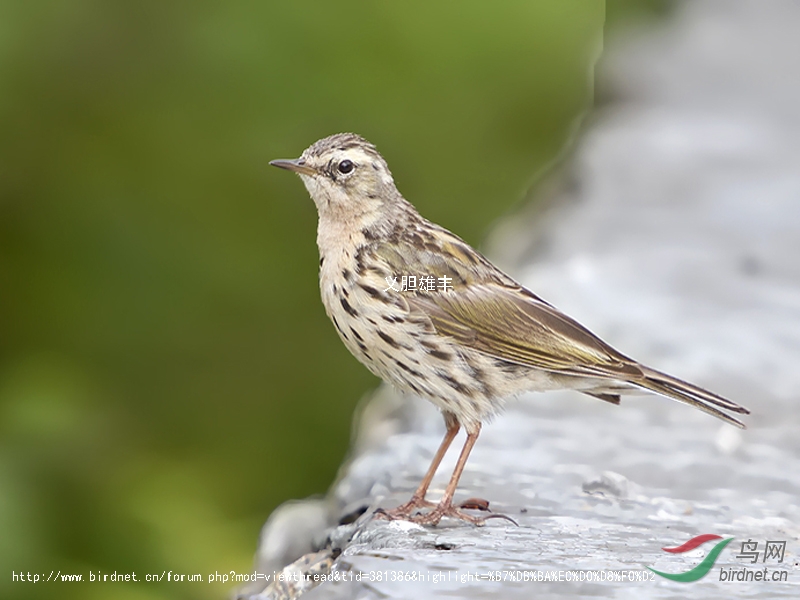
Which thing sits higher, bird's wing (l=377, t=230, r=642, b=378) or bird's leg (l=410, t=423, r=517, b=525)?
bird's wing (l=377, t=230, r=642, b=378)

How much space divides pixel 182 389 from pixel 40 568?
1.65 m

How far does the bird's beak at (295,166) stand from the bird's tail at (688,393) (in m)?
1.51

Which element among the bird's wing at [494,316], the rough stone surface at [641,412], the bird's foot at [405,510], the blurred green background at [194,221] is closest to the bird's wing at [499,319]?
the bird's wing at [494,316]

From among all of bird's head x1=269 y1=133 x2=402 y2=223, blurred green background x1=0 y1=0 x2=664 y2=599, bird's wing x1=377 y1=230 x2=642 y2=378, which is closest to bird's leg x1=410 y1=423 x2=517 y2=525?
bird's wing x1=377 y1=230 x2=642 y2=378

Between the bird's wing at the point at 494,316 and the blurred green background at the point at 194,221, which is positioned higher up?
the blurred green background at the point at 194,221

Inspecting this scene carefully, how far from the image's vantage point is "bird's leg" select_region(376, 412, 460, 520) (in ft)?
12.6

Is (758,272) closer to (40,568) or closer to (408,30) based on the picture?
(408,30)

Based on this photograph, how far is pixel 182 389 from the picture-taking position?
641cm

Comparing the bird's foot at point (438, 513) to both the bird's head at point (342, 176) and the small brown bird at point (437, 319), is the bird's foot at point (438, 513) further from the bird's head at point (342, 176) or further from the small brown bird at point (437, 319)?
the bird's head at point (342, 176)

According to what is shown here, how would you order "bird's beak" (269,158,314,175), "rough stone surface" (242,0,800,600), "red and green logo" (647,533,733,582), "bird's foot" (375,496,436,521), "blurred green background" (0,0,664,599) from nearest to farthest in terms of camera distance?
"red and green logo" (647,533,733,582) < "rough stone surface" (242,0,800,600) < "bird's foot" (375,496,436,521) < "bird's beak" (269,158,314,175) < "blurred green background" (0,0,664,599)

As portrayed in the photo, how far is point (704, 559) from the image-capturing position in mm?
3400

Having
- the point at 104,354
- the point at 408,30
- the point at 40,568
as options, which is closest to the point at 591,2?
the point at 408,30

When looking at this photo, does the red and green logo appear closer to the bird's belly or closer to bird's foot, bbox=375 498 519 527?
bird's foot, bbox=375 498 519 527

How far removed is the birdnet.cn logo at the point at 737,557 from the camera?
3.23m
